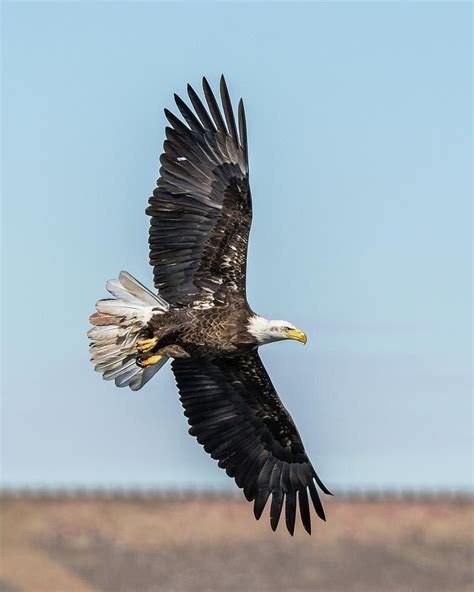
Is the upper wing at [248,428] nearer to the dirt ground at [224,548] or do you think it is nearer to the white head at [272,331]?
the white head at [272,331]

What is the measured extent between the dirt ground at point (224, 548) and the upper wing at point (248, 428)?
17407 mm

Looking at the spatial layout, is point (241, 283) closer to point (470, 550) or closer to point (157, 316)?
point (157, 316)

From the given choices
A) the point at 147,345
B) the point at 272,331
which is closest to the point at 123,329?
the point at 147,345

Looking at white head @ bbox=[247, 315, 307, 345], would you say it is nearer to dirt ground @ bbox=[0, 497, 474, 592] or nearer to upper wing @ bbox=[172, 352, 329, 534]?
upper wing @ bbox=[172, 352, 329, 534]

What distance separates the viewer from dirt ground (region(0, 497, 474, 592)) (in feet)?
127

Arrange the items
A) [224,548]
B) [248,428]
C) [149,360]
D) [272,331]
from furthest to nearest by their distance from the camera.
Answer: [224,548] < [248,428] < [149,360] < [272,331]

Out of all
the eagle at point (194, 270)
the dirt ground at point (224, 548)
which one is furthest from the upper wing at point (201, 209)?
the dirt ground at point (224, 548)

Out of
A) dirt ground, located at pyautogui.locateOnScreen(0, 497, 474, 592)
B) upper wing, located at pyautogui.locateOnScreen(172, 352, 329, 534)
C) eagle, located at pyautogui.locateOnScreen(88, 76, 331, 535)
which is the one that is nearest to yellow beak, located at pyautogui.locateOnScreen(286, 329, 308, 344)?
eagle, located at pyautogui.locateOnScreen(88, 76, 331, 535)

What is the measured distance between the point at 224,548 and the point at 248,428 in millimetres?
20283

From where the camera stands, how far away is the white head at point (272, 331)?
62.6 feet

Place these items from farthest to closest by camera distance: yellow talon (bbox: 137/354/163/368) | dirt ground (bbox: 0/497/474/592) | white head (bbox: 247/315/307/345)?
dirt ground (bbox: 0/497/474/592), yellow talon (bbox: 137/354/163/368), white head (bbox: 247/315/307/345)

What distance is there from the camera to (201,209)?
770 inches

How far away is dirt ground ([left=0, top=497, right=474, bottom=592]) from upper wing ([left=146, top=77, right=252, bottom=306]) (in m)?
18.8

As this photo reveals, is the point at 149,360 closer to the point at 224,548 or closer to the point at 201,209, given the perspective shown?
the point at 201,209
